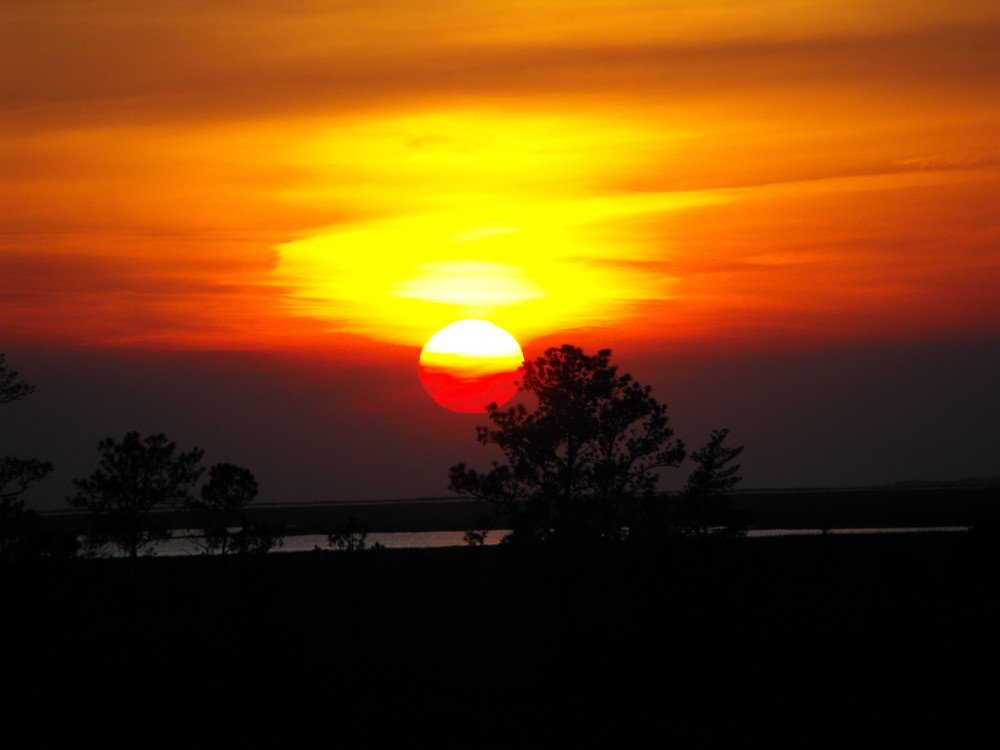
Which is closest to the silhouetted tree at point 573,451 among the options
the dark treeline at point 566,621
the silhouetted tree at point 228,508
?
the dark treeline at point 566,621

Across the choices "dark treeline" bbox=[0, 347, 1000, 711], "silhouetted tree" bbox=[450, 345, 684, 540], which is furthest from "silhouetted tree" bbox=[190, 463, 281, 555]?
"silhouetted tree" bbox=[450, 345, 684, 540]

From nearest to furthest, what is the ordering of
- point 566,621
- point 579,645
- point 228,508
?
point 579,645, point 566,621, point 228,508

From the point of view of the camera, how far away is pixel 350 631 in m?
66.4

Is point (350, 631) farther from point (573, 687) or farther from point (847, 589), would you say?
point (847, 589)

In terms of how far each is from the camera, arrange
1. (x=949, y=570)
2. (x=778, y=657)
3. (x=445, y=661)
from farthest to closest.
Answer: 1. (x=949, y=570)
2. (x=445, y=661)
3. (x=778, y=657)

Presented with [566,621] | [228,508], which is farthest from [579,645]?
[228,508]

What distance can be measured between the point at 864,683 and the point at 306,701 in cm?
1997

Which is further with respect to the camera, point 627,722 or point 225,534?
point 225,534

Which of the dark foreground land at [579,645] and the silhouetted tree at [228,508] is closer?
the dark foreground land at [579,645]

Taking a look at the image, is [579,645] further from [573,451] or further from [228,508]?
[228,508]

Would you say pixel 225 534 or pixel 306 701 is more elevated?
pixel 225 534

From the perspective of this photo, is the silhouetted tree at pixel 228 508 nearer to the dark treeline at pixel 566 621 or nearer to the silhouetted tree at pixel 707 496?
the dark treeline at pixel 566 621

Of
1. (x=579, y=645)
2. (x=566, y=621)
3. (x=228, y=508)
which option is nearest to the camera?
(x=579, y=645)

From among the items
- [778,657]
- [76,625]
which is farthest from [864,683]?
[76,625]
